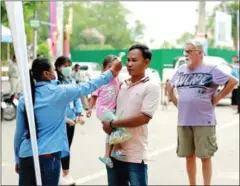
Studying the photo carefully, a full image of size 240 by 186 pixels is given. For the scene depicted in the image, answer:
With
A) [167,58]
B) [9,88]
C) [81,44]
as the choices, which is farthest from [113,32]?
[9,88]

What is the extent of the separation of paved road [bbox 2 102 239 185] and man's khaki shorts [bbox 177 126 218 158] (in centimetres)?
102

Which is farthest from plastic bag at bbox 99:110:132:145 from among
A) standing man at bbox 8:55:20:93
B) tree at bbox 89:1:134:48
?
tree at bbox 89:1:134:48

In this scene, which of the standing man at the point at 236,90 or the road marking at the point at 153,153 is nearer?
the road marking at the point at 153,153

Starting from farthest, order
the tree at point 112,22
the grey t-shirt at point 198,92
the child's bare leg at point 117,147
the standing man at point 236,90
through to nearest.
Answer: the tree at point 112,22 → the standing man at point 236,90 → the grey t-shirt at point 198,92 → the child's bare leg at point 117,147

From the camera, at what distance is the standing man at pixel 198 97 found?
489 cm

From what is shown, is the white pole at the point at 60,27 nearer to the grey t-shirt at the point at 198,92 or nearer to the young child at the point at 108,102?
the grey t-shirt at the point at 198,92

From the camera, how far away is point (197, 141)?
5.05 metres

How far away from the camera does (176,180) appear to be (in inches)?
246

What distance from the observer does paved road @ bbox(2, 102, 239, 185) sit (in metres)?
6.30

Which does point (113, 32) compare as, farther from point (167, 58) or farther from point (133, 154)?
point (133, 154)

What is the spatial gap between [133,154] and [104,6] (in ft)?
210

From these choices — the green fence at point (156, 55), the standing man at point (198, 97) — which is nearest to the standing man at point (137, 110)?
the standing man at point (198, 97)

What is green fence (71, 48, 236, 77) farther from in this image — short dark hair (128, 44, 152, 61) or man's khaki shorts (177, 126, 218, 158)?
short dark hair (128, 44, 152, 61)

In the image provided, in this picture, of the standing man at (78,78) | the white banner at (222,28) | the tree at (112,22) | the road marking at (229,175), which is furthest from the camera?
the tree at (112,22)
